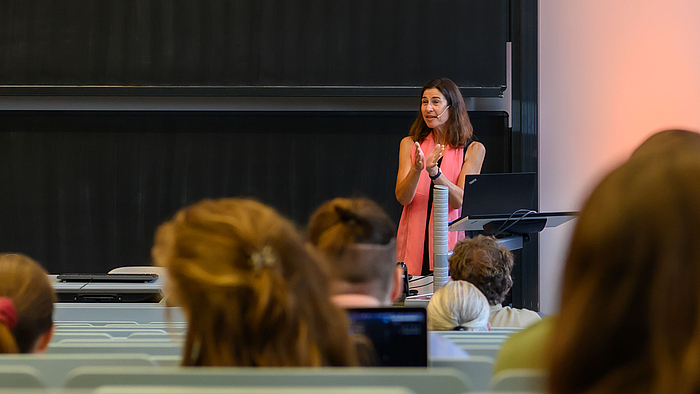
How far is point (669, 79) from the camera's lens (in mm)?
5621

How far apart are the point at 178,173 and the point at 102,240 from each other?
0.79 meters

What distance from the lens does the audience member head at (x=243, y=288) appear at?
0.96 m

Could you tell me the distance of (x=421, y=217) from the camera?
4.06m

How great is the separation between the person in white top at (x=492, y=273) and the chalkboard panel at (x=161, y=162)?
9.18ft

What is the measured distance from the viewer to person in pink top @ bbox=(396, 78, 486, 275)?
158 inches

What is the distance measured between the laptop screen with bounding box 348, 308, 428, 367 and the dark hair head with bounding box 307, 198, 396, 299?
11.9 inches

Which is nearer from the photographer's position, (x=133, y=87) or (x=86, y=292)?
(x=86, y=292)

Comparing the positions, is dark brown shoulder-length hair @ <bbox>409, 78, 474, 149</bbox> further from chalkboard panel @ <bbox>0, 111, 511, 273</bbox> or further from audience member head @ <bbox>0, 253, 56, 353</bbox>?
audience member head @ <bbox>0, 253, 56, 353</bbox>

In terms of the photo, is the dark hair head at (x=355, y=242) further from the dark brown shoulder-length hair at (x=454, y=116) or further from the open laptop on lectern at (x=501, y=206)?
the dark brown shoulder-length hair at (x=454, y=116)

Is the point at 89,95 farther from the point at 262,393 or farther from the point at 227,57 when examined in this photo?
the point at 262,393

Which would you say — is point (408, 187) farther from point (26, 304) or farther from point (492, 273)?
point (26, 304)

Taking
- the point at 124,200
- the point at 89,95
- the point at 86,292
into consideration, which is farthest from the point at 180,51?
the point at 86,292

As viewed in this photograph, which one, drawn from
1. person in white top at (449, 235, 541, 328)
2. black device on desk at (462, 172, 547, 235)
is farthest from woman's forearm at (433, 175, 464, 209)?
person in white top at (449, 235, 541, 328)

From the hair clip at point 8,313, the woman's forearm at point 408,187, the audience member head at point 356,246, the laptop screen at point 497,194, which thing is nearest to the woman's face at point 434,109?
the woman's forearm at point 408,187
